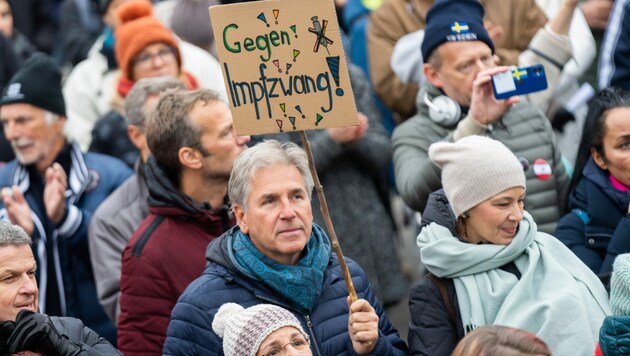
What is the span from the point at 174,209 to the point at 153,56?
7.31 ft

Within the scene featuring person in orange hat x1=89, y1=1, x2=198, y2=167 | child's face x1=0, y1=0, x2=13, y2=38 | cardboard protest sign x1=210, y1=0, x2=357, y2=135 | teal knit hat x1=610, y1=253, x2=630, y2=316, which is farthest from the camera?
child's face x1=0, y1=0, x2=13, y2=38

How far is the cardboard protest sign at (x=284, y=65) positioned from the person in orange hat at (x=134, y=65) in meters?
2.78

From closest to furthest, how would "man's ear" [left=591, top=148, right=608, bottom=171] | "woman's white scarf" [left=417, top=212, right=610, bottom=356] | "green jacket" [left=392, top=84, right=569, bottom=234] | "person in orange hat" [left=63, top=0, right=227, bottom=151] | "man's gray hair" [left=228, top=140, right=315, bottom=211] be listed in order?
"woman's white scarf" [left=417, top=212, right=610, bottom=356] < "man's gray hair" [left=228, top=140, right=315, bottom=211] < "man's ear" [left=591, top=148, right=608, bottom=171] < "green jacket" [left=392, top=84, right=569, bottom=234] < "person in orange hat" [left=63, top=0, right=227, bottom=151]

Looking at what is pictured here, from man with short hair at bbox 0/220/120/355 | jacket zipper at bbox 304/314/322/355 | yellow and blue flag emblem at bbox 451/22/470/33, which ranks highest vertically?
yellow and blue flag emblem at bbox 451/22/470/33

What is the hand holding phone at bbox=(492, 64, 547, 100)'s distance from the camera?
21.2 feet

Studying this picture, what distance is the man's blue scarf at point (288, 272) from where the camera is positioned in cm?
544

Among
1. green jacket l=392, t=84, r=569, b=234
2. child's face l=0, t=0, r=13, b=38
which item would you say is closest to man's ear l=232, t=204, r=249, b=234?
green jacket l=392, t=84, r=569, b=234

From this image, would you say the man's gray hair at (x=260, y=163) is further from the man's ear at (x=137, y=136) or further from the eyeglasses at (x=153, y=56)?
the eyeglasses at (x=153, y=56)

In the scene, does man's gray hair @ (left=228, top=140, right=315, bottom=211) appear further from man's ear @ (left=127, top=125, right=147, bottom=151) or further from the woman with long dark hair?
man's ear @ (left=127, top=125, right=147, bottom=151)

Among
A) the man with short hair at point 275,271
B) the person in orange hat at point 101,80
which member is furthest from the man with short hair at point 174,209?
the person in orange hat at point 101,80

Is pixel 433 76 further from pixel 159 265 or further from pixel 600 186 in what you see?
pixel 159 265

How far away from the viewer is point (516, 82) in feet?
21.2

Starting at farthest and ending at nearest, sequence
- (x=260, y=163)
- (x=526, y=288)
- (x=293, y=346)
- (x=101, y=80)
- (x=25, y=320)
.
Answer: (x=101, y=80)
(x=260, y=163)
(x=526, y=288)
(x=293, y=346)
(x=25, y=320)

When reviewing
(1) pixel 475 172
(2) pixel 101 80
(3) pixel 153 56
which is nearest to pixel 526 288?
(1) pixel 475 172
